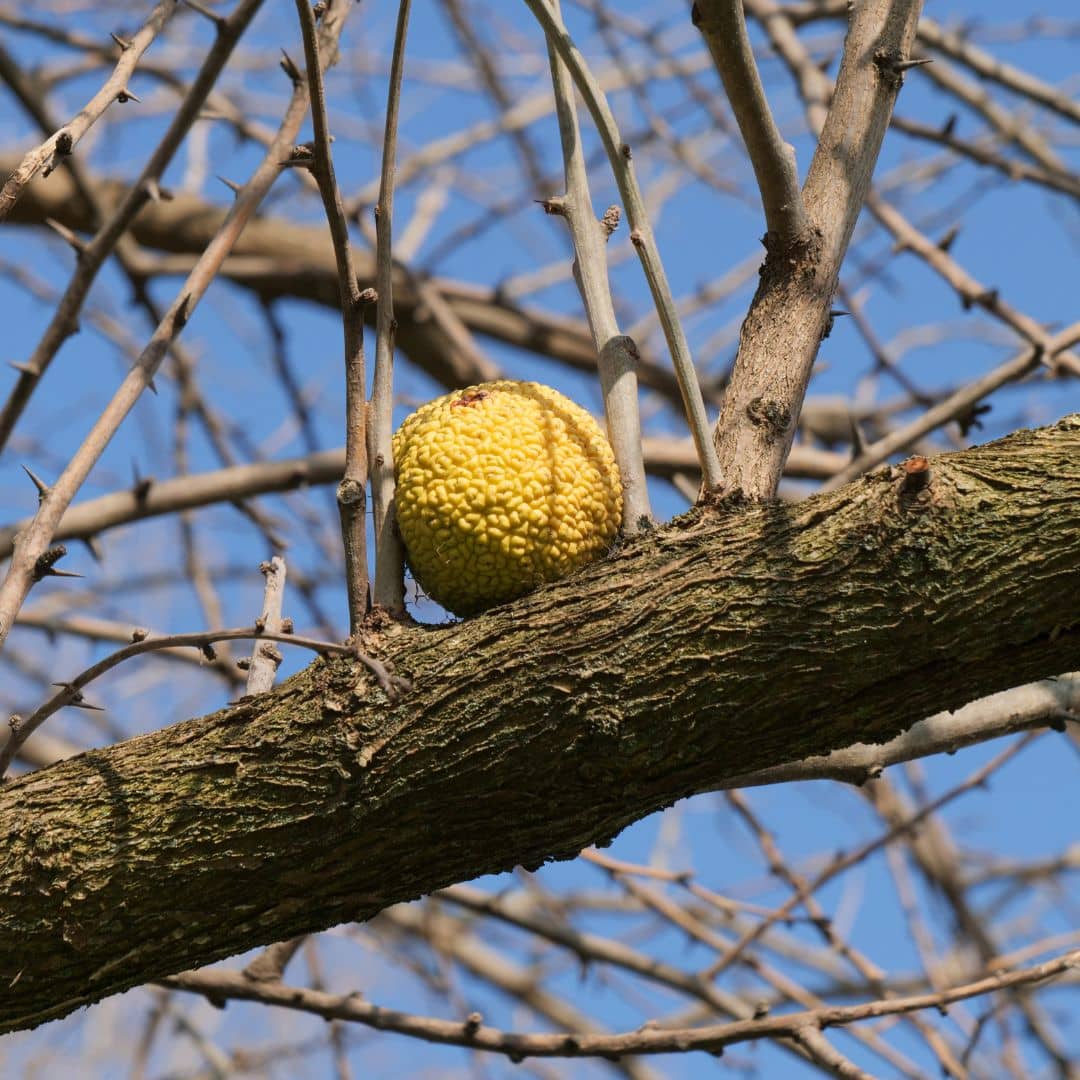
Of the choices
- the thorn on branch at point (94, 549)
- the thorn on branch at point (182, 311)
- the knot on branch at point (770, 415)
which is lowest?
the knot on branch at point (770, 415)

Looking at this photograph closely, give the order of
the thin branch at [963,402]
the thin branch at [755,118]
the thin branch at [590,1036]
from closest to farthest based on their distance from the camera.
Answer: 1. the thin branch at [755,118]
2. the thin branch at [590,1036]
3. the thin branch at [963,402]

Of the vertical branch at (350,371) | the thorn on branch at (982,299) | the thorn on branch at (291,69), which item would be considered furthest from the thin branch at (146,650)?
the thorn on branch at (982,299)

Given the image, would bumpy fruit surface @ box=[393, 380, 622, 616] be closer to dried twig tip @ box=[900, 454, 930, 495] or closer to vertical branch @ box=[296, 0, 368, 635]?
vertical branch @ box=[296, 0, 368, 635]

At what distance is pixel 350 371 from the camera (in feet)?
6.75

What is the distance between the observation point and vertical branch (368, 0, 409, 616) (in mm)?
2033

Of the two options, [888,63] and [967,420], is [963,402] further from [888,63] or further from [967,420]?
[888,63]

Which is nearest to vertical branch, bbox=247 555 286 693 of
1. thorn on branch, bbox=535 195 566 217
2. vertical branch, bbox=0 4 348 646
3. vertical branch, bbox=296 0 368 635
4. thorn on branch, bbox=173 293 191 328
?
vertical branch, bbox=296 0 368 635

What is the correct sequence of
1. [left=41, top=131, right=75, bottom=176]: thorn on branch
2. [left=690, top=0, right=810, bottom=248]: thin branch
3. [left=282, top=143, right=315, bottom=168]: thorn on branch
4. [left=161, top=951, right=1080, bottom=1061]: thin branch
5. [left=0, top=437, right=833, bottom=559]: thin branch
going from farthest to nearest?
1. [left=0, top=437, right=833, bottom=559]: thin branch
2. [left=161, top=951, right=1080, bottom=1061]: thin branch
3. [left=282, top=143, right=315, bottom=168]: thorn on branch
4. [left=690, top=0, right=810, bottom=248]: thin branch
5. [left=41, top=131, right=75, bottom=176]: thorn on branch

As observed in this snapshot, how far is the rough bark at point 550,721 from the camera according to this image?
63.9 inches

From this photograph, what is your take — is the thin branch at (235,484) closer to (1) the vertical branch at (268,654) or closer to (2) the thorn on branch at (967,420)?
(2) the thorn on branch at (967,420)

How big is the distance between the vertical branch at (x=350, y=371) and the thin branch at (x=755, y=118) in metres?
0.55

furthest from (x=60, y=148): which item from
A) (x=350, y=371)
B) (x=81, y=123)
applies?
(x=350, y=371)

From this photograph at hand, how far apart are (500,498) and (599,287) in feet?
1.78

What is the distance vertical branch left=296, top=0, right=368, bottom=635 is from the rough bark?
15 cm
